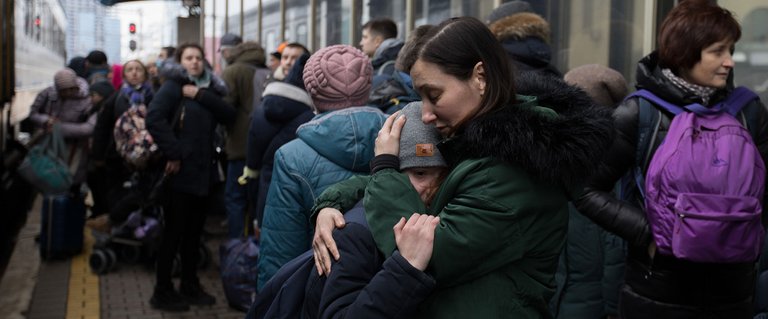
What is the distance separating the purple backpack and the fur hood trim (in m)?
1.32

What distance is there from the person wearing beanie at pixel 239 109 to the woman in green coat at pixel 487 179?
4.79 m

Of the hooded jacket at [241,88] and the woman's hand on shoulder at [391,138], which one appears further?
the hooded jacket at [241,88]

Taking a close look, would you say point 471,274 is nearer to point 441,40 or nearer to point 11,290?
point 441,40

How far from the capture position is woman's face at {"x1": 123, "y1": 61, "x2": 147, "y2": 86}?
8.29 m

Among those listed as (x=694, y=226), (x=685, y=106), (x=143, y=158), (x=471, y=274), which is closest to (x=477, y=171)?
(x=471, y=274)

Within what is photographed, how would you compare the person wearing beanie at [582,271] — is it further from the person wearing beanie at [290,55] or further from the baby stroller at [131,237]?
the baby stroller at [131,237]

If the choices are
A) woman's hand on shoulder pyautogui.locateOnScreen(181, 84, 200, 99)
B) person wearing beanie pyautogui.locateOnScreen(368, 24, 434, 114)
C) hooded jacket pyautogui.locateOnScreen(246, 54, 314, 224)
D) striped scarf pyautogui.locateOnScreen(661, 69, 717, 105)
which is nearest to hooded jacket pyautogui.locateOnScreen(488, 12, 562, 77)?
person wearing beanie pyautogui.locateOnScreen(368, 24, 434, 114)

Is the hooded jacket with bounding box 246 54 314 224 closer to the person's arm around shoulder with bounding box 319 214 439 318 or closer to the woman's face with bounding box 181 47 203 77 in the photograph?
the woman's face with bounding box 181 47 203 77

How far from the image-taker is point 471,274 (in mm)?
1914

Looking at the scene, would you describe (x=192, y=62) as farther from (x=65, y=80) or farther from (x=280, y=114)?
(x=65, y=80)

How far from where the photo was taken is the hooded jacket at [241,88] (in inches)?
290

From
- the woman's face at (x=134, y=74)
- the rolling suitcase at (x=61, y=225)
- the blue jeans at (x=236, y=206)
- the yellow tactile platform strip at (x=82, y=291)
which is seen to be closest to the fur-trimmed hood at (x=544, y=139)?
the yellow tactile platform strip at (x=82, y=291)

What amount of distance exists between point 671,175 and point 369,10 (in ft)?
24.5

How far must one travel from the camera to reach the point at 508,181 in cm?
189
